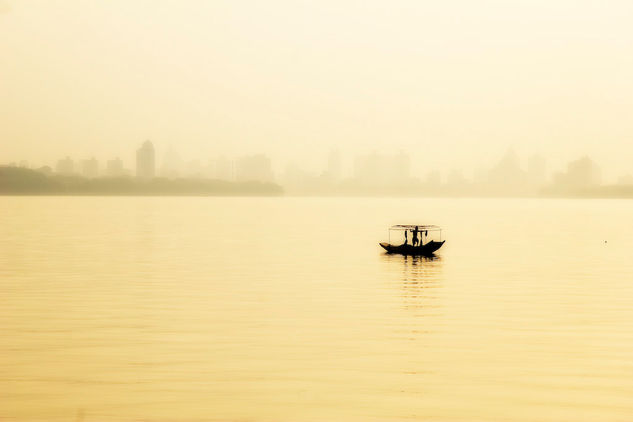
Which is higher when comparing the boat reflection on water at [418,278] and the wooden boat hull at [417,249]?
the wooden boat hull at [417,249]

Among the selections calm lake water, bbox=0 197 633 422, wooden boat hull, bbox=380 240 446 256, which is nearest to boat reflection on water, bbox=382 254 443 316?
calm lake water, bbox=0 197 633 422

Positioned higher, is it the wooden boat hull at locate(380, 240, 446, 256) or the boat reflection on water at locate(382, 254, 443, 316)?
the wooden boat hull at locate(380, 240, 446, 256)

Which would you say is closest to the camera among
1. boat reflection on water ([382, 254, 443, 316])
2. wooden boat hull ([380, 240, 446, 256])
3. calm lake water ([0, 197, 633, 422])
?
calm lake water ([0, 197, 633, 422])

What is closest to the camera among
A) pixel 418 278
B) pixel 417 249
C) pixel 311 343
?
pixel 311 343

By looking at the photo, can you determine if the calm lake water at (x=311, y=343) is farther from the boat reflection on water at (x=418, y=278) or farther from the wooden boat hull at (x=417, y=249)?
the wooden boat hull at (x=417, y=249)

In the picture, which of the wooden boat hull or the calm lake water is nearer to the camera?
the calm lake water

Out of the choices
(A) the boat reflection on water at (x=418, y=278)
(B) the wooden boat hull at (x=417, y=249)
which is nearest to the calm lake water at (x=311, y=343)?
(A) the boat reflection on water at (x=418, y=278)

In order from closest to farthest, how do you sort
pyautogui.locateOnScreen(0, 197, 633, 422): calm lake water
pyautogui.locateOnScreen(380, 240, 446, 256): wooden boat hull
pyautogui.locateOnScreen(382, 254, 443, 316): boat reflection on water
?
pyautogui.locateOnScreen(0, 197, 633, 422): calm lake water, pyautogui.locateOnScreen(382, 254, 443, 316): boat reflection on water, pyautogui.locateOnScreen(380, 240, 446, 256): wooden boat hull

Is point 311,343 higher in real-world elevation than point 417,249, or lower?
lower

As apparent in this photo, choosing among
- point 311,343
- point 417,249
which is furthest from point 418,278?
point 311,343

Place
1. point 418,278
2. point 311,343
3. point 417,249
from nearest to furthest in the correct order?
point 311,343
point 418,278
point 417,249

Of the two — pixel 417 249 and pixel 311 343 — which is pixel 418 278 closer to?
pixel 417 249

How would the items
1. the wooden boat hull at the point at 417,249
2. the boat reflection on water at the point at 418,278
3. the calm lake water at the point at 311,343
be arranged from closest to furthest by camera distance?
1. the calm lake water at the point at 311,343
2. the boat reflection on water at the point at 418,278
3. the wooden boat hull at the point at 417,249

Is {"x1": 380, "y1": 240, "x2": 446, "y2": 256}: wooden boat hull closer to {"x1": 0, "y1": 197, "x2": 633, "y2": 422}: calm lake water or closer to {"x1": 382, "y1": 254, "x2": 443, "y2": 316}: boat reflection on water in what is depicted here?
{"x1": 382, "y1": 254, "x2": 443, "y2": 316}: boat reflection on water
